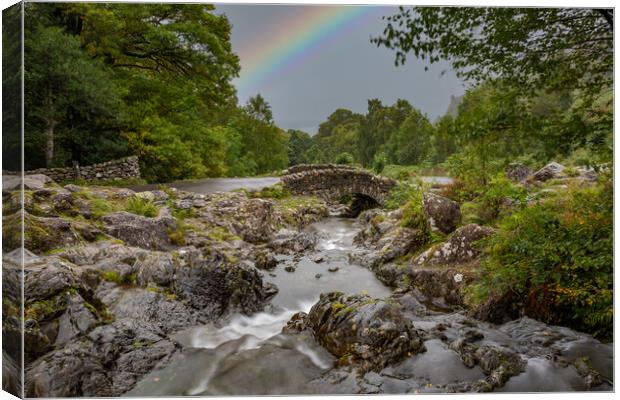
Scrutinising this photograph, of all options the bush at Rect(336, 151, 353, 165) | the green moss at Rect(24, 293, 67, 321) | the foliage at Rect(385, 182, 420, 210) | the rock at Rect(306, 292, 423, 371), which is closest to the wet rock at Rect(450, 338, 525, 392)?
the rock at Rect(306, 292, 423, 371)

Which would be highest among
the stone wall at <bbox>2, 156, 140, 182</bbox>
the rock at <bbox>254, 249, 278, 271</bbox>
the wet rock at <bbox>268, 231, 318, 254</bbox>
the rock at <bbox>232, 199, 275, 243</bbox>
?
the stone wall at <bbox>2, 156, 140, 182</bbox>

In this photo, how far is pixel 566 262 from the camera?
4078mm

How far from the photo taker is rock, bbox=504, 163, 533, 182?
4.70 meters

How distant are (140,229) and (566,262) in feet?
20.0

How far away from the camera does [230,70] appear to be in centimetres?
483

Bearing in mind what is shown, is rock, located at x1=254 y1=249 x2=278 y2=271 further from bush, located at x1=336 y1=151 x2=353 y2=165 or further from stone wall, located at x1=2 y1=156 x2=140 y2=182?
Result: stone wall, located at x1=2 y1=156 x2=140 y2=182

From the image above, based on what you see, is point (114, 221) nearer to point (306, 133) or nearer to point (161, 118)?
point (161, 118)

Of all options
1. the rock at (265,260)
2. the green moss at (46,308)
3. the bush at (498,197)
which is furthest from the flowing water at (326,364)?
the bush at (498,197)

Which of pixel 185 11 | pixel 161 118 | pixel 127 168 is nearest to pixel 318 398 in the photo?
pixel 127 168

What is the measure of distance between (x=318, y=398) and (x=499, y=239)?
3.13 meters

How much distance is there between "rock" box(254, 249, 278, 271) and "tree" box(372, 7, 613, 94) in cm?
416

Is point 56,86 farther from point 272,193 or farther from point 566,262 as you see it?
point 566,262

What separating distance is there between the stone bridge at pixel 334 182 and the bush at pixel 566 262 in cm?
249

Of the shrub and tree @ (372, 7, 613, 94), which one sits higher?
tree @ (372, 7, 613, 94)
